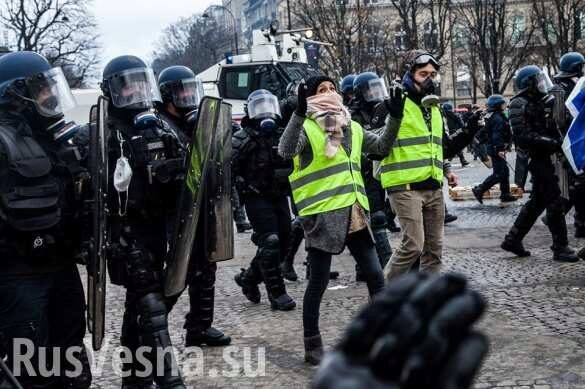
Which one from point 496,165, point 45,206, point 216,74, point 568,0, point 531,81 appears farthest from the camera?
point 568,0

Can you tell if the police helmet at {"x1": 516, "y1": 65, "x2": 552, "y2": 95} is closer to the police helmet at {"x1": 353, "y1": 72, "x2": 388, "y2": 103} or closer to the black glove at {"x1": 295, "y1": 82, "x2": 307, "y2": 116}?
the police helmet at {"x1": 353, "y1": 72, "x2": 388, "y2": 103}

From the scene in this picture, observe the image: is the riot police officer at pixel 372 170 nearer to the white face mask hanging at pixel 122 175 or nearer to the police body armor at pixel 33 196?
the white face mask hanging at pixel 122 175

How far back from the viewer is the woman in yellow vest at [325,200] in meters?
4.91

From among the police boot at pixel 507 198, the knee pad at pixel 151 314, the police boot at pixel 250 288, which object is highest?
the knee pad at pixel 151 314

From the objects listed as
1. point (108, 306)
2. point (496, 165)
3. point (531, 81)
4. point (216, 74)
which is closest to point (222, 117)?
point (108, 306)

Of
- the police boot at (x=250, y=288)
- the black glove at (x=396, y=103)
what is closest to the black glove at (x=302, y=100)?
the black glove at (x=396, y=103)

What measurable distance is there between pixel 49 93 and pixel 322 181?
171cm

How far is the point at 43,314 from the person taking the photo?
12.3ft

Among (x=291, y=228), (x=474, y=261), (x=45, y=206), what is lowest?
(x=474, y=261)

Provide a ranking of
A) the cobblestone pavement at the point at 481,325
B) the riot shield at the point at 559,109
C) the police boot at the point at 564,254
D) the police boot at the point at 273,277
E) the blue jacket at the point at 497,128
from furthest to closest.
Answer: the blue jacket at the point at 497,128
the police boot at the point at 564,254
the riot shield at the point at 559,109
the police boot at the point at 273,277
the cobblestone pavement at the point at 481,325

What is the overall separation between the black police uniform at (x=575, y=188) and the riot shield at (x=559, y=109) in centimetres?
2

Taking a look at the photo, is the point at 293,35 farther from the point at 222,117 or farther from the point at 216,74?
the point at 222,117

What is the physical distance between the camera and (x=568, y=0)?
1272 inches

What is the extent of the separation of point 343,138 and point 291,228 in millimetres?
2495
